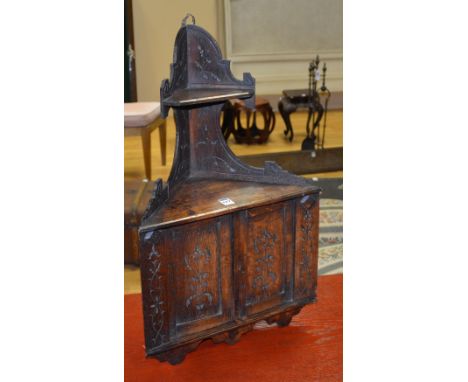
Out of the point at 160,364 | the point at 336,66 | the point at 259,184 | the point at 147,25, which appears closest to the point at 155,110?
the point at 147,25

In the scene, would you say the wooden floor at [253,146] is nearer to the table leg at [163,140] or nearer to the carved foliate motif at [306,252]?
the table leg at [163,140]

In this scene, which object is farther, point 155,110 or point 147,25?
point 147,25

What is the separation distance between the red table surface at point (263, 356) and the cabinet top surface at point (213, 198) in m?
0.63

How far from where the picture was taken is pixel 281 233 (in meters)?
2.45

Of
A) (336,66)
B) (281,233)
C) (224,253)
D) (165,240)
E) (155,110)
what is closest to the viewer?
(165,240)

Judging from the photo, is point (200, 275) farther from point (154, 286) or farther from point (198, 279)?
point (154, 286)

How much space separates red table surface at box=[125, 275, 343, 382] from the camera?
2.30 metres

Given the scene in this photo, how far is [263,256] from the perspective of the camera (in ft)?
7.93

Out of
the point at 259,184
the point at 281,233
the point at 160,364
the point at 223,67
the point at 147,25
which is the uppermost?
the point at 147,25

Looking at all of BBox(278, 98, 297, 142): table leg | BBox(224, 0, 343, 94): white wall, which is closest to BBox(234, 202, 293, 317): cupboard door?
BBox(278, 98, 297, 142): table leg

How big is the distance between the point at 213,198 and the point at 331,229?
1.73m

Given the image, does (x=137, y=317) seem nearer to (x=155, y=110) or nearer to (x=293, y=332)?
(x=293, y=332)

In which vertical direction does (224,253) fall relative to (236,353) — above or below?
above

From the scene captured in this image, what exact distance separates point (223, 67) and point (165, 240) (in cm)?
76
